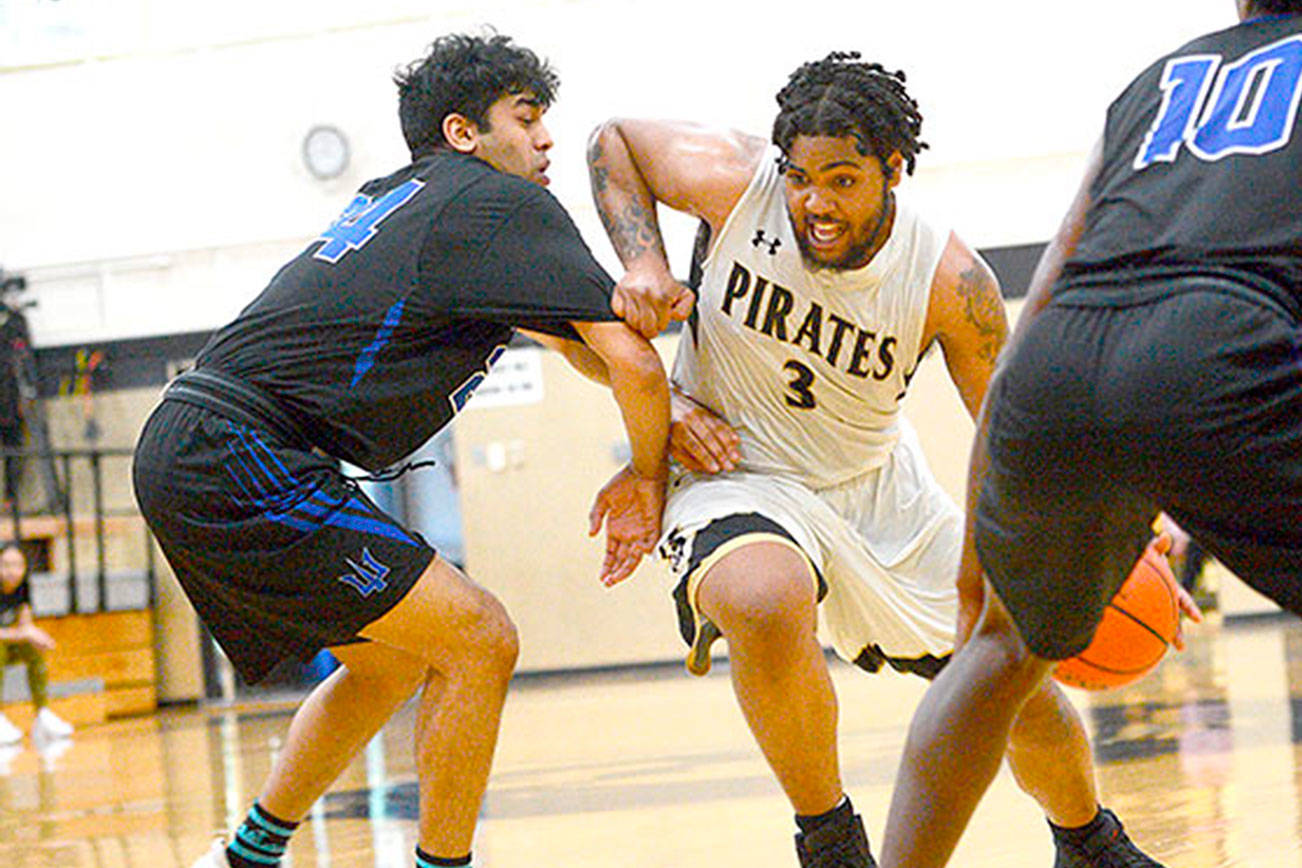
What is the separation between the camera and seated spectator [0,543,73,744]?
35.0ft

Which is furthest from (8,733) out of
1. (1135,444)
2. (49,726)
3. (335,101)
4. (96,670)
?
(1135,444)

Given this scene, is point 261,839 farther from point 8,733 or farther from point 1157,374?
point 8,733

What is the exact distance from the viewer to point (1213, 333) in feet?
6.50

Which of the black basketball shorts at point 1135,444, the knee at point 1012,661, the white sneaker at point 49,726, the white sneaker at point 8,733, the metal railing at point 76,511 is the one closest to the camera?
the black basketball shorts at point 1135,444

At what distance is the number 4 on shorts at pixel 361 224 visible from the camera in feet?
11.7

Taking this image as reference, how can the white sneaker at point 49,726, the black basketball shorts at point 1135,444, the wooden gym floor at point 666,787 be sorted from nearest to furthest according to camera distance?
the black basketball shorts at point 1135,444
the wooden gym floor at point 666,787
the white sneaker at point 49,726

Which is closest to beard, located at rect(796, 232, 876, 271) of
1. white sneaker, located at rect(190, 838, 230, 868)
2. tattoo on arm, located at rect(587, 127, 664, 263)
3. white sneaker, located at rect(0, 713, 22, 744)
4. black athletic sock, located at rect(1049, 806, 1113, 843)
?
tattoo on arm, located at rect(587, 127, 664, 263)

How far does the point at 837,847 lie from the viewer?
133 inches

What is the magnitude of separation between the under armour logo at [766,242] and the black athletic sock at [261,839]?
1.63m

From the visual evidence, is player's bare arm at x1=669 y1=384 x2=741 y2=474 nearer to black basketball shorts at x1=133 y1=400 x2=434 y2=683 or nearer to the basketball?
black basketball shorts at x1=133 y1=400 x2=434 y2=683

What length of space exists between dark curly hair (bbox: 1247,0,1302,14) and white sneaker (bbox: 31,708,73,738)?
9.93 meters

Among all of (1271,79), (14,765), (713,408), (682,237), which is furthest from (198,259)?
(1271,79)

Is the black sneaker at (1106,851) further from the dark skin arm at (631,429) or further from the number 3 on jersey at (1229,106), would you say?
the number 3 on jersey at (1229,106)

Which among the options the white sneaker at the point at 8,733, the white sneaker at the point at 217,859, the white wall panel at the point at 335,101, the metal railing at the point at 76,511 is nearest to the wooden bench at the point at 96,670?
the metal railing at the point at 76,511
